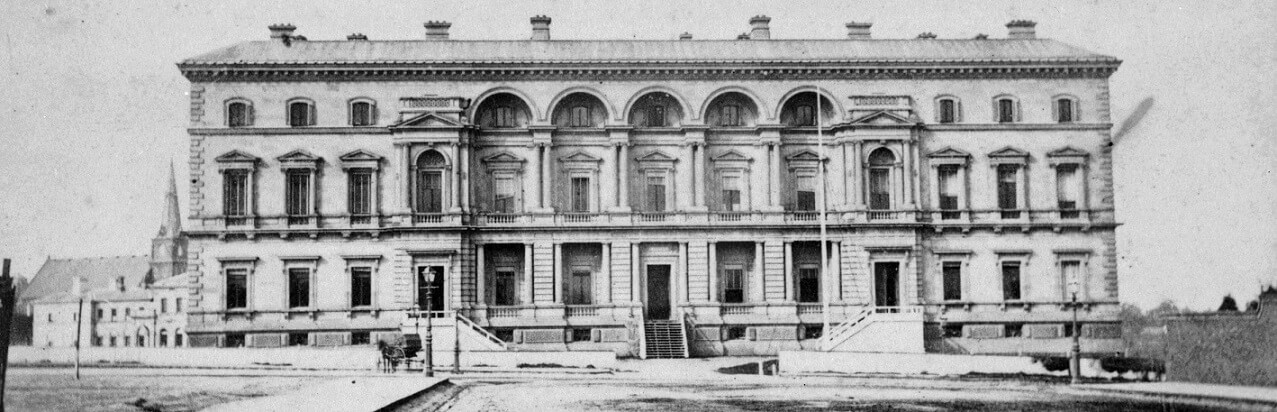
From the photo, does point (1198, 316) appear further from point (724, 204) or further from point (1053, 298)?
point (724, 204)

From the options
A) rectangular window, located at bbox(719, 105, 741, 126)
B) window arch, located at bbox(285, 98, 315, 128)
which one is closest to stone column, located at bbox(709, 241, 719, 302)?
rectangular window, located at bbox(719, 105, 741, 126)

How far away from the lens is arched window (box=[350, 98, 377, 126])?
53.4m

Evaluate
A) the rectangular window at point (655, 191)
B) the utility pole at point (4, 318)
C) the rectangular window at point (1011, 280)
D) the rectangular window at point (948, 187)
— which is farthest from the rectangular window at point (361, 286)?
the utility pole at point (4, 318)

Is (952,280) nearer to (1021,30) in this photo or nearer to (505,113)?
(1021,30)

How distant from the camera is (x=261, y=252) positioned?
174 feet

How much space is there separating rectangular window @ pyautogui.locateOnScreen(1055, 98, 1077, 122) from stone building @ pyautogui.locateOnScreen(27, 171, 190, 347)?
86.0 m

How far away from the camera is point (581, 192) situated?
178ft

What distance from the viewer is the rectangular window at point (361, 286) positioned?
2088 inches

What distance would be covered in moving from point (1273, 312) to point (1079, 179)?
25.2 meters

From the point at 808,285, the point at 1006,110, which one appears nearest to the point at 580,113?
the point at 808,285

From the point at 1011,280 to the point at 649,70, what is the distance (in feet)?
57.3

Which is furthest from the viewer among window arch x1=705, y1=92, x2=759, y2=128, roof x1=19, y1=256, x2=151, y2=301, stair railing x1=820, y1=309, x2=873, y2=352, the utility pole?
roof x1=19, y1=256, x2=151, y2=301

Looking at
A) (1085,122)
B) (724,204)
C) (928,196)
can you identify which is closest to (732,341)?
(724,204)

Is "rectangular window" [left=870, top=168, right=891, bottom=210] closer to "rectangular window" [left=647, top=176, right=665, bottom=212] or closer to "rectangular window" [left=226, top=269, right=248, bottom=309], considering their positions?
"rectangular window" [left=647, top=176, right=665, bottom=212]
